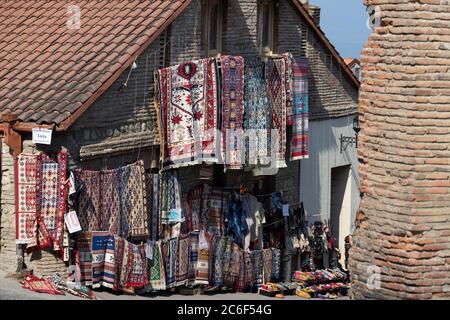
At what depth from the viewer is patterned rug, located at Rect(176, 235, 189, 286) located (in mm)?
18453

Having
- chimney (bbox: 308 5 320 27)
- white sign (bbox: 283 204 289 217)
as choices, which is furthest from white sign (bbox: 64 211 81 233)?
chimney (bbox: 308 5 320 27)

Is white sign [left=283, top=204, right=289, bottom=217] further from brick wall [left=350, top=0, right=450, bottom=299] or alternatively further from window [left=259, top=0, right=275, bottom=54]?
brick wall [left=350, top=0, right=450, bottom=299]

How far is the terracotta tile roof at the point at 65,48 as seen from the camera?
16.5 m

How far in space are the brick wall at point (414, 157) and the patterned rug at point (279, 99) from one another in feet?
25.7

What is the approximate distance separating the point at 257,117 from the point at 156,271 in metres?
3.01

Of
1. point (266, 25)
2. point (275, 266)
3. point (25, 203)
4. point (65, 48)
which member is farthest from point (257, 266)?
point (25, 203)

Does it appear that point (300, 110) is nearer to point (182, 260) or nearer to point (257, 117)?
point (257, 117)

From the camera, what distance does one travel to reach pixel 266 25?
68.1ft

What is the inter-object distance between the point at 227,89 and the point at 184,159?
4.08ft

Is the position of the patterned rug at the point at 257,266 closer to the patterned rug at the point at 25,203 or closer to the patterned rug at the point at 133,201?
the patterned rug at the point at 133,201

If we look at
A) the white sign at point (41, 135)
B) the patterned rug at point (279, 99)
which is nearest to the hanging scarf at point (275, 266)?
the patterned rug at point (279, 99)

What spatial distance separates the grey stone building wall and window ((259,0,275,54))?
0.10 m

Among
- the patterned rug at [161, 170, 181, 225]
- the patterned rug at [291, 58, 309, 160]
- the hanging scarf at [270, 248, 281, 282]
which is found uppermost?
the patterned rug at [291, 58, 309, 160]

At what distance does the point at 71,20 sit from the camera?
60.4ft
